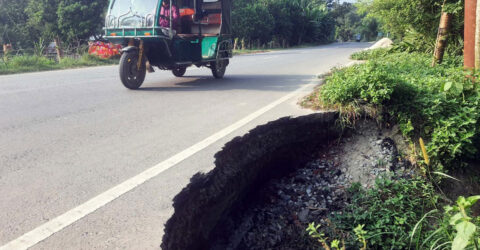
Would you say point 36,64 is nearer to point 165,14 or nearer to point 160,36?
point 165,14

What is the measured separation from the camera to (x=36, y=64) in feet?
46.6

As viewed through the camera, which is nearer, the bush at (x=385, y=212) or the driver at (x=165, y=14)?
the bush at (x=385, y=212)

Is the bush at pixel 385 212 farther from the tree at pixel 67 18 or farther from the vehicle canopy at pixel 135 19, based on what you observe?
the tree at pixel 67 18

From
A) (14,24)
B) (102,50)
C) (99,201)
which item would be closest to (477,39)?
(99,201)

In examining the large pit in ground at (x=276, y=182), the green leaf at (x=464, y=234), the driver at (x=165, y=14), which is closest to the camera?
the green leaf at (x=464, y=234)

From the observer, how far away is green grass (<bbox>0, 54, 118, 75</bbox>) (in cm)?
1311

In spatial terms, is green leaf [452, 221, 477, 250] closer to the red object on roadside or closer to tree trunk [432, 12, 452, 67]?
tree trunk [432, 12, 452, 67]

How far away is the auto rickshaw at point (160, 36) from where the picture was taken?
27.1 ft

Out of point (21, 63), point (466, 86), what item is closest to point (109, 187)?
point (466, 86)

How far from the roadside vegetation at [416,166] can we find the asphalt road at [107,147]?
1.09 m

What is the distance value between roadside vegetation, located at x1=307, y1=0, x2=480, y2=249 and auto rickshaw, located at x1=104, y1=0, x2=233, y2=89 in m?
4.64

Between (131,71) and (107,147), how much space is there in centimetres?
434

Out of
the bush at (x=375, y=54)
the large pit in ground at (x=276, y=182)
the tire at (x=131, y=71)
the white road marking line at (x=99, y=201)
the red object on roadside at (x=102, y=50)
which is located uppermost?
the red object on roadside at (x=102, y=50)

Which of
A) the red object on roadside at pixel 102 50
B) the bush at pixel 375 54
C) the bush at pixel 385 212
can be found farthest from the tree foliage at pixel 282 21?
the bush at pixel 385 212
